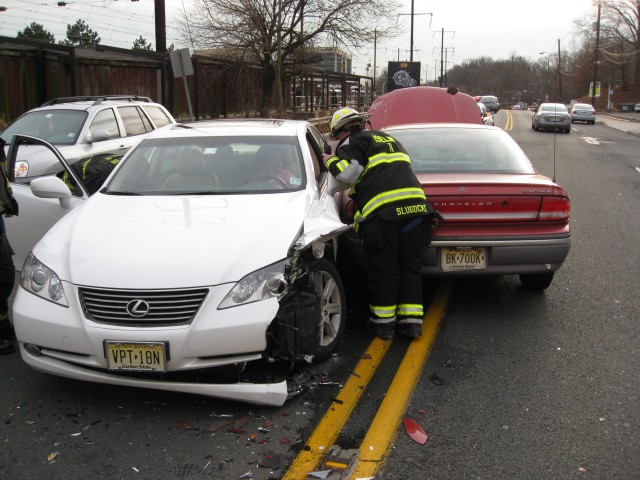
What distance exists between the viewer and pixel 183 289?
340 cm

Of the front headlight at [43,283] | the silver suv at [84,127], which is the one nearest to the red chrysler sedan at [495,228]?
the front headlight at [43,283]

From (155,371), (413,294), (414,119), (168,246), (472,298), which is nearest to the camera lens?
(155,371)

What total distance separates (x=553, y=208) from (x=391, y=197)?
1363 millimetres

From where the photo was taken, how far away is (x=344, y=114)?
4836 mm

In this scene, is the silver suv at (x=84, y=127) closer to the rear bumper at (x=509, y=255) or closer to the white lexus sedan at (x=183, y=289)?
the white lexus sedan at (x=183, y=289)

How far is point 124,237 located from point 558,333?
320 centimetres

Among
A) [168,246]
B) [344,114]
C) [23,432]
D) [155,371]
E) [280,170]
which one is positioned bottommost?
[23,432]

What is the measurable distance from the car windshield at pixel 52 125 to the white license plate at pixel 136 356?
6.77 metres

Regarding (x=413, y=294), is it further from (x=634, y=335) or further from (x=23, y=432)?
(x=23, y=432)

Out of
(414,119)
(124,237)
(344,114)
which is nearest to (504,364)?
(344,114)

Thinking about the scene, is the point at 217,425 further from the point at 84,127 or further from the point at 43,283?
the point at 84,127

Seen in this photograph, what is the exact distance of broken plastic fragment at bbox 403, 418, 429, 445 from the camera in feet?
10.7

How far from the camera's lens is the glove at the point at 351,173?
462cm

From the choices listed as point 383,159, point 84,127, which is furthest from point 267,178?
point 84,127
